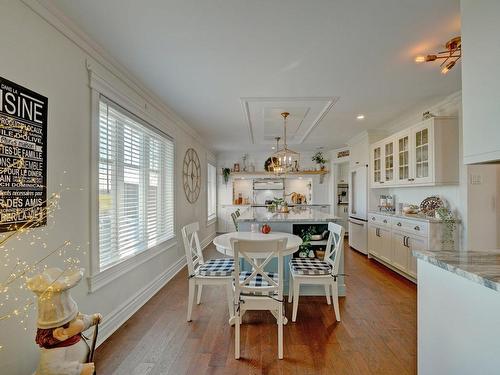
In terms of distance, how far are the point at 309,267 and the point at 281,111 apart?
2334mm

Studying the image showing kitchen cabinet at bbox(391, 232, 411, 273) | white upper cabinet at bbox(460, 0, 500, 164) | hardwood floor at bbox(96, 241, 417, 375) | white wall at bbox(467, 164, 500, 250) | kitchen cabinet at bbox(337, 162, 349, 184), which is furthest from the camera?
kitchen cabinet at bbox(337, 162, 349, 184)

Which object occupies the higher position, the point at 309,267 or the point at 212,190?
the point at 212,190

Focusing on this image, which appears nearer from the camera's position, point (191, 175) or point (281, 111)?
point (281, 111)

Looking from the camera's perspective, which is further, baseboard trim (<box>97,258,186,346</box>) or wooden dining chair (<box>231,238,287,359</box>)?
baseboard trim (<box>97,258,186,346</box>)

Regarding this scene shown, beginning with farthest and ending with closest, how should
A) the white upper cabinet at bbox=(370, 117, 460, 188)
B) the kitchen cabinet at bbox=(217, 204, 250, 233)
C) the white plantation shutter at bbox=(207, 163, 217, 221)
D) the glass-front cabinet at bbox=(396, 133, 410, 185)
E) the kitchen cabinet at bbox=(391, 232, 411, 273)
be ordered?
the kitchen cabinet at bbox=(217, 204, 250, 233) → the white plantation shutter at bbox=(207, 163, 217, 221) → the glass-front cabinet at bbox=(396, 133, 410, 185) → the kitchen cabinet at bbox=(391, 232, 411, 273) → the white upper cabinet at bbox=(370, 117, 460, 188)

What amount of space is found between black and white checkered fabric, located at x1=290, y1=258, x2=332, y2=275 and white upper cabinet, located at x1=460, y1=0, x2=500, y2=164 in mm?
1671

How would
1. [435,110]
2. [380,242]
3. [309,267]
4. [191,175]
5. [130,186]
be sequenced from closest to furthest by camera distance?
[309,267] < [130,186] < [435,110] < [380,242] < [191,175]

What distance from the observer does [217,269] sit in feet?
8.77

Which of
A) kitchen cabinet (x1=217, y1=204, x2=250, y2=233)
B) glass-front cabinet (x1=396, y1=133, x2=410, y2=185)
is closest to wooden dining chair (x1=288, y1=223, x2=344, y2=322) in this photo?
glass-front cabinet (x1=396, y1=133, x2=410, y2=185)

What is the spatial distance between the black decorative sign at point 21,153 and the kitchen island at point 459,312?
2127 mm

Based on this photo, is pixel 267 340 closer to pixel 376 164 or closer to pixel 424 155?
pixel 424 155

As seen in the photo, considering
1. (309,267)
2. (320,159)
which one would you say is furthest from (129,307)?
(320,159)

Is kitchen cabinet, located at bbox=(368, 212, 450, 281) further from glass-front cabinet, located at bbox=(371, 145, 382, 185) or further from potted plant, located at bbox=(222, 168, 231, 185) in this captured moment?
potted plant, located at bbox=(222, 168, 231, 185)

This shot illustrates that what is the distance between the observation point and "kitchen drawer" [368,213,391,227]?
4.27m
